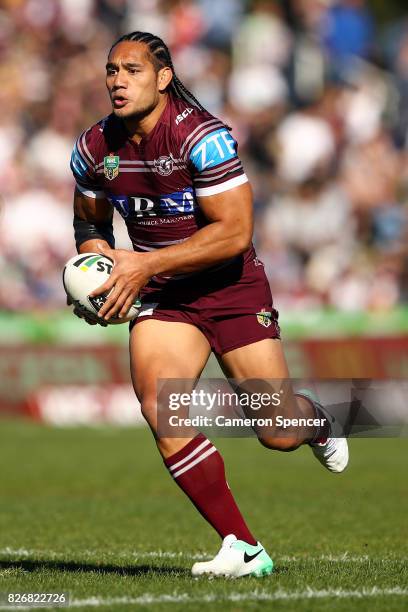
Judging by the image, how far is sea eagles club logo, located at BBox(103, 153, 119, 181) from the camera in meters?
5.96

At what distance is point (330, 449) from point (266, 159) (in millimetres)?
11676

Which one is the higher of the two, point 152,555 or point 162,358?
point 162,358

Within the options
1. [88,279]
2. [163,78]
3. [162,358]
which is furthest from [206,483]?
[163,78]

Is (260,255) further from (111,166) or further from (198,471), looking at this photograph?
(198,471)

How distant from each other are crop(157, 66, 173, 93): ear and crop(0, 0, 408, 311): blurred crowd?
9.82 meters

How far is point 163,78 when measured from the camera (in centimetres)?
593

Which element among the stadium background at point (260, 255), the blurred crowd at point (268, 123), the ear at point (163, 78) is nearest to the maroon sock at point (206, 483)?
the stadium background at point (260, 255)

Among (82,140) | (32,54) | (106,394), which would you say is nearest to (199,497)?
(82,140)

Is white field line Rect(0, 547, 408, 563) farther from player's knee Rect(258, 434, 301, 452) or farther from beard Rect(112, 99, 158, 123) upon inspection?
beard Rect(112, 99, 158, 123)

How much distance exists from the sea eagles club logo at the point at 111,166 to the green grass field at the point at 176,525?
77.7 inches

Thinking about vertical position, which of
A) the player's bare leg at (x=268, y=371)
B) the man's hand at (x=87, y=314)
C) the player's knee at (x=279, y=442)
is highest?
the man's hand at (x=87, y=314)

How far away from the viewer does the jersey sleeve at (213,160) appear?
5.71 m

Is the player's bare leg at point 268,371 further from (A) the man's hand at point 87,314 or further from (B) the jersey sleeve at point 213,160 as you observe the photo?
(B) the jersey sleeve at point 213,160

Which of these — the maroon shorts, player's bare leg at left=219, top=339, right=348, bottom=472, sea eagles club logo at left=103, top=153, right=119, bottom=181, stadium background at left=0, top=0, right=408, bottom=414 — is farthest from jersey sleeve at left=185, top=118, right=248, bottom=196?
stadium background at left=0, top=0, right=408, bottom=414
